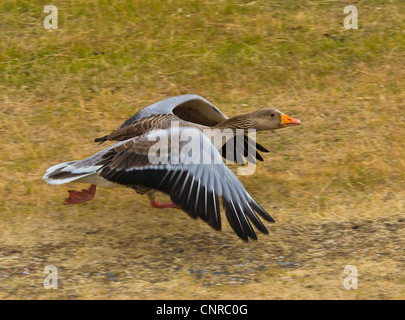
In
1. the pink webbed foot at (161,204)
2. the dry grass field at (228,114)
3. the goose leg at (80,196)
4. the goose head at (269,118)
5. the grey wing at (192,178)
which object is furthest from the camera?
the goose head at (269,118)

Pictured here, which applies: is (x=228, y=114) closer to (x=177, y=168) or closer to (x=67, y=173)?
(x=67, y=173)

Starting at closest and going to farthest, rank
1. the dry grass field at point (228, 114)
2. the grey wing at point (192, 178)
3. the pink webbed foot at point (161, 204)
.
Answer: the grey wing at point (192, 178), the dry grass field at point (228, 114), the pink webbed foot at point (161, 204)

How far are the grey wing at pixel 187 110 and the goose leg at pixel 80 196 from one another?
91 cm

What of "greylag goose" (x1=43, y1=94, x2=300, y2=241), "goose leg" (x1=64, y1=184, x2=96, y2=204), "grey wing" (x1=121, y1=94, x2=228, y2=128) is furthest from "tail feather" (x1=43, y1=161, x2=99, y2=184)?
"grey wing" (x1=121, y1=94, x2=228, y2=128)

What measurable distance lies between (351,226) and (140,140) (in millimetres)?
2238

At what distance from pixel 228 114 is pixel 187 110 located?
1251 mm

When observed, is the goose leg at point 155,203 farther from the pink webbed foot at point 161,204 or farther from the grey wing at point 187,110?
the grey wing at point 187,110

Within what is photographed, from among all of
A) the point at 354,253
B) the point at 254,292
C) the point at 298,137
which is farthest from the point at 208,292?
the point at 298,137

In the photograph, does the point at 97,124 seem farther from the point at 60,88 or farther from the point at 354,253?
the point at 354,253

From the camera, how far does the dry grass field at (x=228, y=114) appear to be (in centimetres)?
654

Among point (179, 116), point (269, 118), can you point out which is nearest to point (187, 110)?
point (179, 116)

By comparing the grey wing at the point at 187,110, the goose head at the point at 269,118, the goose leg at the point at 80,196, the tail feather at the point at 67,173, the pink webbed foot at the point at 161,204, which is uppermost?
the grey wing at the point at 187,110

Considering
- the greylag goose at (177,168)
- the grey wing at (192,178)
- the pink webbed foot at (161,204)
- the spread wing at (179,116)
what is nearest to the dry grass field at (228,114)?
the pink webbed foot at (161,204)

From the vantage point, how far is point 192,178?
6422 millimetres
